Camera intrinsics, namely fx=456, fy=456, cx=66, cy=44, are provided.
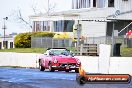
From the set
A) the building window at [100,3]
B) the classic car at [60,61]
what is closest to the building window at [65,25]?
the building window at [100,3]

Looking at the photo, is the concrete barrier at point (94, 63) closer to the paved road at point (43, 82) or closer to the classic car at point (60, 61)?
the classic car at point (60, 61)

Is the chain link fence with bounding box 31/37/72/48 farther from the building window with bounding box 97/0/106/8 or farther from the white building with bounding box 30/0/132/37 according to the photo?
the building window with bounding box 97/0/106/8

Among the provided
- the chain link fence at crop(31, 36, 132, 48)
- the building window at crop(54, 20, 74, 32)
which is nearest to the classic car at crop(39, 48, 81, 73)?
the chain link fence at crop(31, 36, 132, 48)

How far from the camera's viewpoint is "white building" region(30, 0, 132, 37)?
48.4 m

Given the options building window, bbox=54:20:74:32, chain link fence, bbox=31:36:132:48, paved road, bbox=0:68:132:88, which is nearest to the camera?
paved road, bbox=0:68:132:88

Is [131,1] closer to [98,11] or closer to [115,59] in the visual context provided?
[98,11]

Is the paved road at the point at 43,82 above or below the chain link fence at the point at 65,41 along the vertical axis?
below

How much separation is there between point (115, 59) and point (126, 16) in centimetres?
2288

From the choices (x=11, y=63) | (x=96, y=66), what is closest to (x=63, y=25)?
(x=11, y=63)

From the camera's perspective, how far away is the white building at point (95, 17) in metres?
48.4

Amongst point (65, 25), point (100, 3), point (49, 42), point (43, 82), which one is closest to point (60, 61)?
point (43, 82)

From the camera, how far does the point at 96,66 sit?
91.9 ft

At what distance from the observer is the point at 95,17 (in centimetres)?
5100

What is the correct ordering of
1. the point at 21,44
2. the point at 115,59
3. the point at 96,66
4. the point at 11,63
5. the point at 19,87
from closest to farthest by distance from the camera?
the point at 19,87 → the point at 115,59 → the point at 96,66 → the point at 11,63 → the point at 21,44
